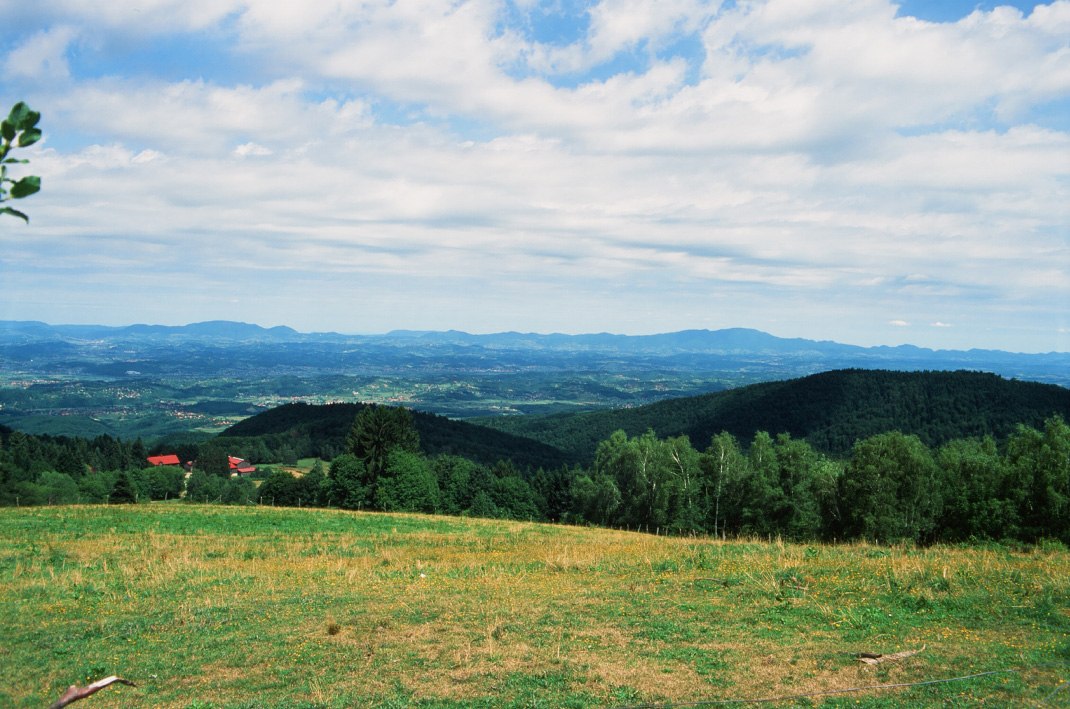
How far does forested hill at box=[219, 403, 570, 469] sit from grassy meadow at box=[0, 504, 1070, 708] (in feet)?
366

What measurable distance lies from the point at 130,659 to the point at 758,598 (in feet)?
40.0

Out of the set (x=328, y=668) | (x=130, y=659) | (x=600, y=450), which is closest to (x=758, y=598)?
(x=328, y=668)

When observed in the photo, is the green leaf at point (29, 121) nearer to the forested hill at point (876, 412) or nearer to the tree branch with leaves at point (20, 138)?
the tree branch with leaves at point (20, 138)

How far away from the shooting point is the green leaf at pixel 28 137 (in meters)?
2.41

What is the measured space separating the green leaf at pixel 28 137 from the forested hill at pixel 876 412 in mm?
160060

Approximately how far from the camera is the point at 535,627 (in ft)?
40.2

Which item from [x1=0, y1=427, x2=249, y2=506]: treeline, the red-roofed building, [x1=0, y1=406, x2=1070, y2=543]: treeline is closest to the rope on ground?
[x1=0, y1=406, x2=1070, y2=543]: treeline

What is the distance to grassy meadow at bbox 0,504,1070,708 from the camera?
927 cm

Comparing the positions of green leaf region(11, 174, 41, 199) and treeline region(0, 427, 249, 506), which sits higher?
green leaf region(11, 174, 41, 199)

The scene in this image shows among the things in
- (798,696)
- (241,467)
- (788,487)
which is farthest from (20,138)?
(241,467)

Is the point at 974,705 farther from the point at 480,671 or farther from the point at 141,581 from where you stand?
the point at 141,581

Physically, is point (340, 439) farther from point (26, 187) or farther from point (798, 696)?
point (26, 187)

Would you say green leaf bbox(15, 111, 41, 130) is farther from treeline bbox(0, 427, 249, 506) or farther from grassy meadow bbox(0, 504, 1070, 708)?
treeline bbox(0, 427, 249, 506)

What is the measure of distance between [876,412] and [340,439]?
141m
